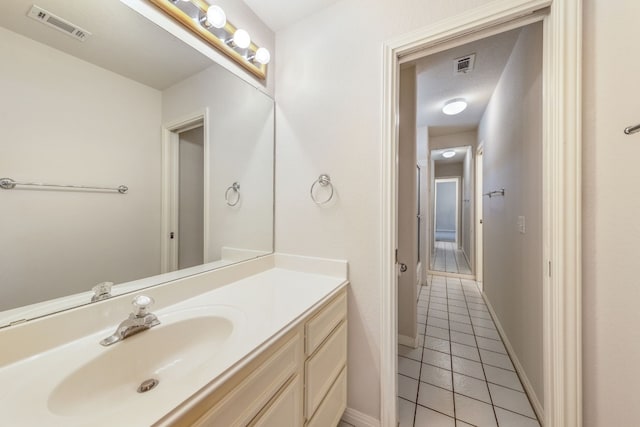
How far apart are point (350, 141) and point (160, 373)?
127cm

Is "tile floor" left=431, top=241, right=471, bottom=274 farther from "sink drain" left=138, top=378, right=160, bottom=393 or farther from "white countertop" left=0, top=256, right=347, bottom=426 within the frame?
"sink drain" left=138, top=378, right=160, bottom=393

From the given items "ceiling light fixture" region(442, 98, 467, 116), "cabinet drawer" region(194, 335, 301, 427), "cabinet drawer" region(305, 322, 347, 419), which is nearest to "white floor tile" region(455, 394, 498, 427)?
"cabinet drawer" region(305, 322, 347, 419)

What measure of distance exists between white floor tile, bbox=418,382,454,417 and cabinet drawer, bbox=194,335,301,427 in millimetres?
1135

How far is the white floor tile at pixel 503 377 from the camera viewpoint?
1578mm

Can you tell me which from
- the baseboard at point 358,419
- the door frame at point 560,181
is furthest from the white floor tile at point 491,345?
the baseboard at point 358,419

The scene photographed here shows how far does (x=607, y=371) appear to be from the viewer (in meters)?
0.82

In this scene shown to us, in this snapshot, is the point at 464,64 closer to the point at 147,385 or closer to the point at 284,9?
the point at 284,9

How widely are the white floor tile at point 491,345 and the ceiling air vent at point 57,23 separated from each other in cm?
307

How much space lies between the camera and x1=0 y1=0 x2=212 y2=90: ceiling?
2.32ft

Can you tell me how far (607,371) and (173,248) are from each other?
69.5 inches

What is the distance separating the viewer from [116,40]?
0.89m

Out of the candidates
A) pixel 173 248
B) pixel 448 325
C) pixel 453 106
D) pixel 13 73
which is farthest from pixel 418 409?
pixel 453 106

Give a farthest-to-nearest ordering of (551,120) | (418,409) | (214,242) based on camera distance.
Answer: (418,409)
(214,242)
(551,120)

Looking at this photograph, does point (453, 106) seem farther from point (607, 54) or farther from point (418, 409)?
point (418, 409)
